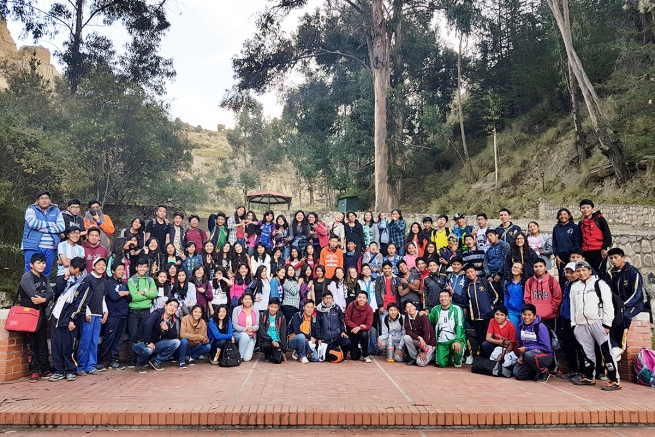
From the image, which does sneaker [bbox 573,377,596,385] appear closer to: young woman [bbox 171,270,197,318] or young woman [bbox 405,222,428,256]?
young woman [bbox 405,222,428,256]

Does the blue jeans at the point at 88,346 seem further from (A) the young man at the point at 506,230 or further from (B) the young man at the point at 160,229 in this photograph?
(A) the young man at the point at 506,230

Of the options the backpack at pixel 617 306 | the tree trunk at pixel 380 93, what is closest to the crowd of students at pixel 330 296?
the backpack at pixel 617 306

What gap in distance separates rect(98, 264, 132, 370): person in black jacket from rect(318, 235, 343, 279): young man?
3.44m

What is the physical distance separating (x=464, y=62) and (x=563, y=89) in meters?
6.48

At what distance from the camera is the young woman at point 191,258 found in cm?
741

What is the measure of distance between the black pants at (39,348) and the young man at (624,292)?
754cm

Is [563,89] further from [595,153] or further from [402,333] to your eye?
[402,333]

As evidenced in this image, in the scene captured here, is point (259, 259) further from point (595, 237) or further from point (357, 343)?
point (595, 237)

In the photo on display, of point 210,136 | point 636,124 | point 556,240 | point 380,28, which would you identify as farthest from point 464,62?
point 210,136

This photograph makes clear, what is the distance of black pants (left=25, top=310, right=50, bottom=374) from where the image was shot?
219 inches

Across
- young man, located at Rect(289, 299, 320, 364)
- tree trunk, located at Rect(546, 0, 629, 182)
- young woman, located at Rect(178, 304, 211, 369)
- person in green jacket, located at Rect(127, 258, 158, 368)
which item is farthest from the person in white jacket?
tree trunk, located at Rect(546, 0, 629, 182)

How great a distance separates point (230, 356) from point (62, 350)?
2.25 meters

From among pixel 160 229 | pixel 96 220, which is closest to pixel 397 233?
pixel 160 229

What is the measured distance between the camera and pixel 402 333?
6992 mm
